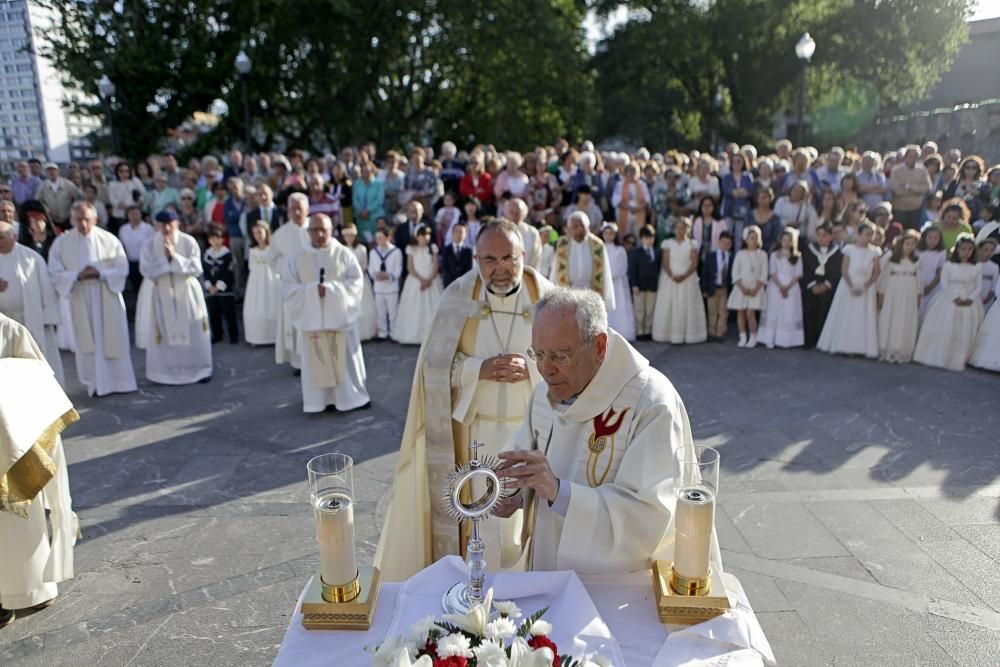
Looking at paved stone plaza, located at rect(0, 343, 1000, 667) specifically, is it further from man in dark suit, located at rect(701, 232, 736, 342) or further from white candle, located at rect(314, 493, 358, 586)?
white candle, located at rect(314, 493, 358, 586)

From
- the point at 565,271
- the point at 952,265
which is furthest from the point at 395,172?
the point at 952,265

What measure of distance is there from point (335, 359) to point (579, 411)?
548cm

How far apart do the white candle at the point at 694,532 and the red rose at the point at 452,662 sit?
2.94 feet

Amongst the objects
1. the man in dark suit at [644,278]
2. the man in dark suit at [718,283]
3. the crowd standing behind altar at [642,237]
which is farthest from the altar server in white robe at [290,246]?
the man in dark suit at [718,283]

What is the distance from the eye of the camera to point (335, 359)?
7926 mm

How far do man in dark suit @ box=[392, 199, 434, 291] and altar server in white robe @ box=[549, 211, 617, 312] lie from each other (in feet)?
9.95

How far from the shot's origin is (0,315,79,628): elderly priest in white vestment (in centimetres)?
389

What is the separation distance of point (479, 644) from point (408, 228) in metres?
10.2

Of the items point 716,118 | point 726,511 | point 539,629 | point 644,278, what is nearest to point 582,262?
point 644,278

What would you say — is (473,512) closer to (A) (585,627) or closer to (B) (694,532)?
(A) (585,627)

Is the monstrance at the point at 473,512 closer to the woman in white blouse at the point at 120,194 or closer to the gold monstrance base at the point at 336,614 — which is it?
the gold monstrance base at the point at 336,614

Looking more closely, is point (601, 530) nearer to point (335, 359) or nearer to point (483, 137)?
point (335, 359)

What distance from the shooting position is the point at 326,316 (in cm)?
786

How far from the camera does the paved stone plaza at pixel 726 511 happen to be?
411cm
